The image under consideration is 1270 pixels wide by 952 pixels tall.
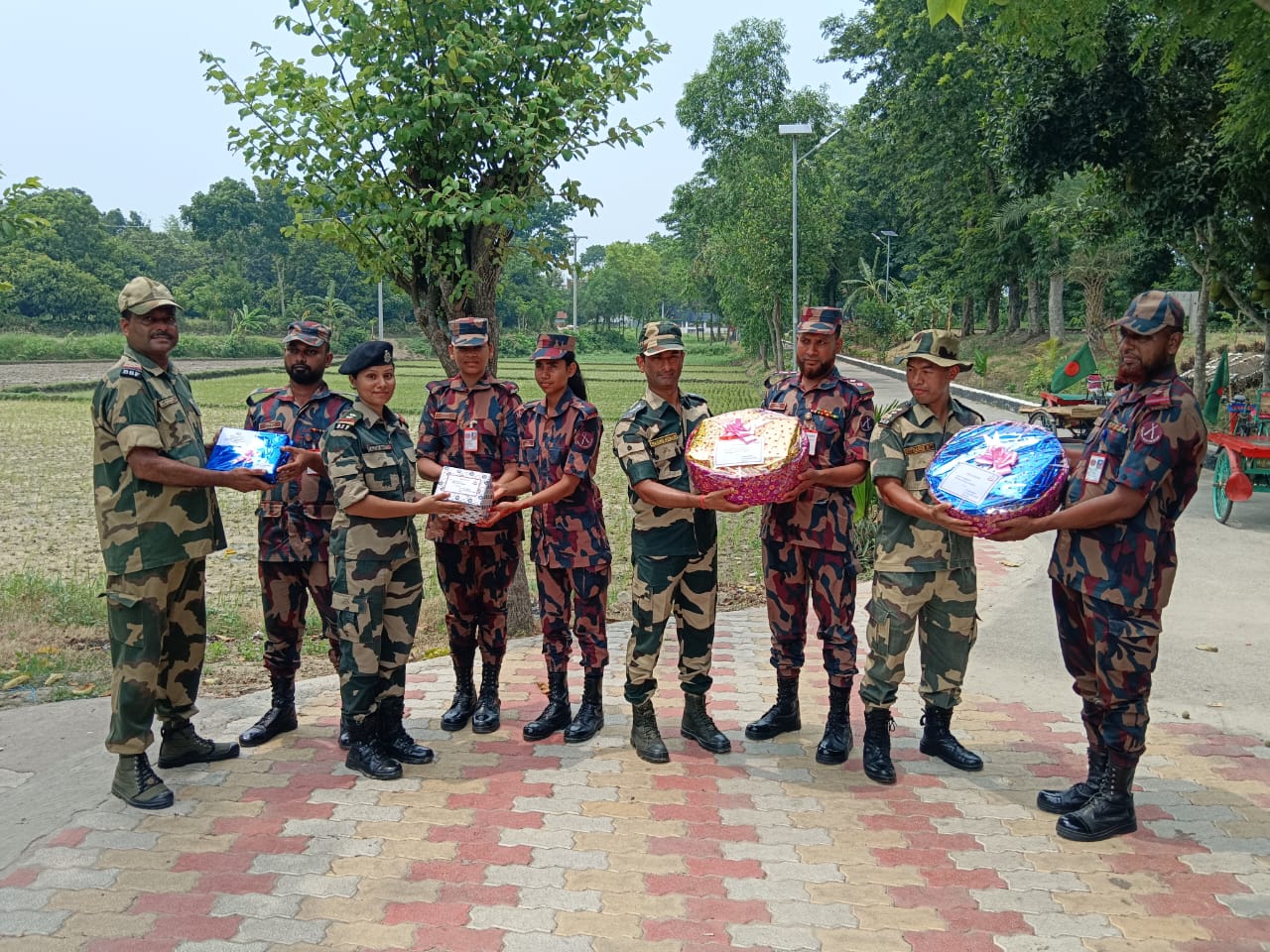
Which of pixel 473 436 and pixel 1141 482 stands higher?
pixel 473 436

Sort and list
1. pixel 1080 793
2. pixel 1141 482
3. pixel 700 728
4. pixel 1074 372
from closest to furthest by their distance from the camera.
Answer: pixel 1141 482 → pixel 1080 793 → pixel 700 728 → pixel 1074 372

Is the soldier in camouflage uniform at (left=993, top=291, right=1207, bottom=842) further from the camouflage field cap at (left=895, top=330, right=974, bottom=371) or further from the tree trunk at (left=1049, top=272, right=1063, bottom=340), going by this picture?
the tree trunk at (left=1049, top=272, right=1063, bottom=340)

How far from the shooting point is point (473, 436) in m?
4.64

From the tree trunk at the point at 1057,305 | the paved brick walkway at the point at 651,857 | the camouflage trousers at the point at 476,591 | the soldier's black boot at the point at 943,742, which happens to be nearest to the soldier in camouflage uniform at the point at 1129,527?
the paved brick walkway at the point at 651,857

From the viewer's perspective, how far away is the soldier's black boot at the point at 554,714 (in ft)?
15.1

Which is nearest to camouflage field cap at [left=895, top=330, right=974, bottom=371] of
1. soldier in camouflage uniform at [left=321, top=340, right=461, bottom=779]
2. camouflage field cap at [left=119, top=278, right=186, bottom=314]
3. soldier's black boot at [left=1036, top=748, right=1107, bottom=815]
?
soldier's black boot at [left=1036, top=748, right=1107, bottom=815]

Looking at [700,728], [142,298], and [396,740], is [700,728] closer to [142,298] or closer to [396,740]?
[396,740]

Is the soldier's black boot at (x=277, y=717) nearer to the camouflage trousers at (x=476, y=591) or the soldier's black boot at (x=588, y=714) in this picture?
the camouflage trousers at (x=476, y=591)

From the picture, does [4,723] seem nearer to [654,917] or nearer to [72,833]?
[72,833]

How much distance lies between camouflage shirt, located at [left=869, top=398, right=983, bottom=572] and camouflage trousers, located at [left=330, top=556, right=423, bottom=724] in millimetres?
2069

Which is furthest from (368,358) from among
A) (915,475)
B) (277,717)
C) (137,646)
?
(915,475)

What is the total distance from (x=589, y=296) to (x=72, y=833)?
272ft

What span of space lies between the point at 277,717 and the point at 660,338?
8.22 feet

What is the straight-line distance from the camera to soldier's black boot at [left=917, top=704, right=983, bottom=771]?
169 inches
